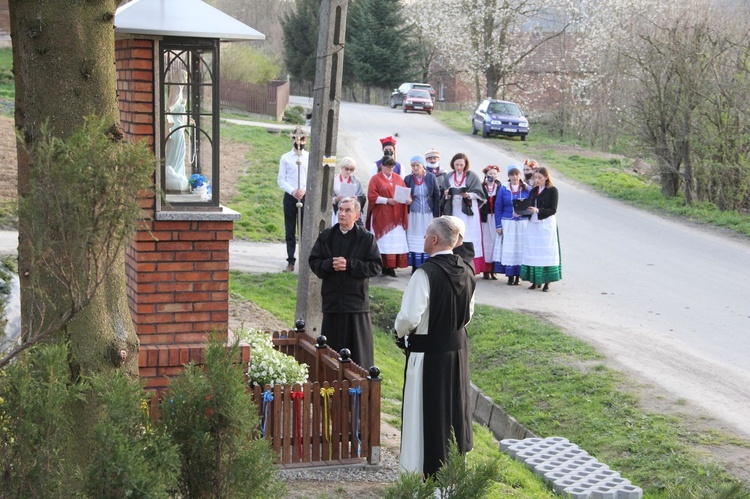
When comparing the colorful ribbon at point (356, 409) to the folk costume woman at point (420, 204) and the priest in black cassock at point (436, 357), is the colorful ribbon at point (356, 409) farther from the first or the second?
the folk costume woman at point (420, 204)

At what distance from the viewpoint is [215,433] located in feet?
12.4

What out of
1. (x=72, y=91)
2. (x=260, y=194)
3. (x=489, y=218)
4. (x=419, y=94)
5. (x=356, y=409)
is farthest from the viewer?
(x=419, y=94)

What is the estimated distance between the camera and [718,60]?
67.7 ft

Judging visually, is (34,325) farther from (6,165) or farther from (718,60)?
(718,60)

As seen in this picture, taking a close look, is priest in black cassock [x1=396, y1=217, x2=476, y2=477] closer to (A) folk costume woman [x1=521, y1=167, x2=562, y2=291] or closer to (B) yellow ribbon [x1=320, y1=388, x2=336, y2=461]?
(B) yellow ribbon [x1=320, y1=388, x2=336, y2=461]

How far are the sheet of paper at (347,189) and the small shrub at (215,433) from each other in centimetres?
963

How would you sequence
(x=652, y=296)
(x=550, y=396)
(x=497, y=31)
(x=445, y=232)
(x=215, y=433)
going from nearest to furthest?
(x=215, y=433)
(x=445, y=232)
(x=550, y=396)
(x=652, y=296)
(x=497, y=31)

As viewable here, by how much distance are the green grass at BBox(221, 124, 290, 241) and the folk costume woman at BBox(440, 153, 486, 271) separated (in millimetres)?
3895

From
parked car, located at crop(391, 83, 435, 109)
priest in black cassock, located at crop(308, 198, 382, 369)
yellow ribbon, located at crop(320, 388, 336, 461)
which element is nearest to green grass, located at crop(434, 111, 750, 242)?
parked car, located at crop(391, 83, 435, 109)

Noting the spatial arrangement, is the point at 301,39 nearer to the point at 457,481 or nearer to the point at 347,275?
the point at 347,275

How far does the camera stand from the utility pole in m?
9.38

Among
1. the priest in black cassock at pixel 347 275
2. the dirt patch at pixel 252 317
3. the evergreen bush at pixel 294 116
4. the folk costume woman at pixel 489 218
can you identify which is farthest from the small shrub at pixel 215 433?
the evergreen bush at pixel 294 116

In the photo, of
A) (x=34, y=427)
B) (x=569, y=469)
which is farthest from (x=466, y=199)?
(x=34, y=427)

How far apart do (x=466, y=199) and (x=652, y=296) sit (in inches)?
121
